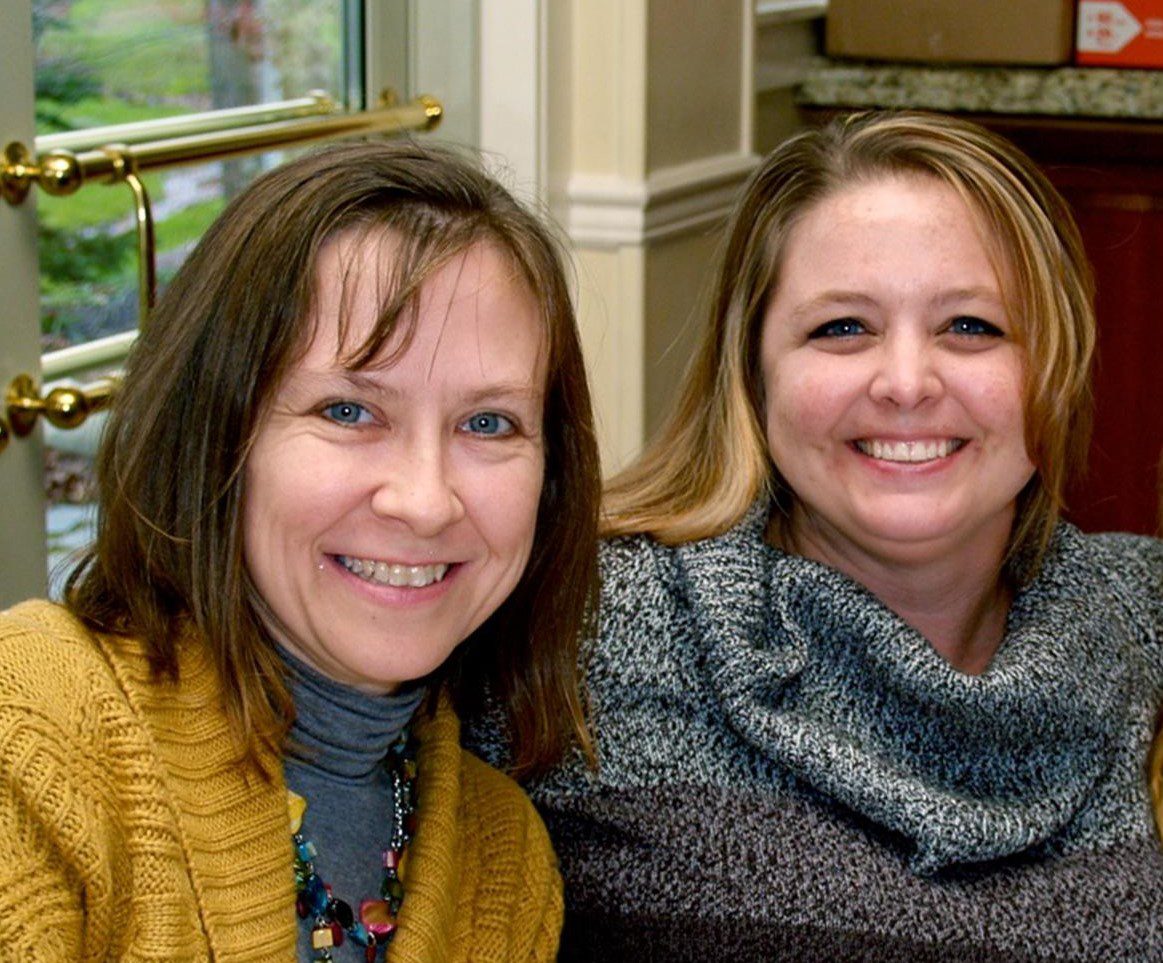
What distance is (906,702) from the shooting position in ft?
5.44

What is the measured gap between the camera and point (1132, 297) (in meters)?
3.28

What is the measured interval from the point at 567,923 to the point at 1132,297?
2.00 metres

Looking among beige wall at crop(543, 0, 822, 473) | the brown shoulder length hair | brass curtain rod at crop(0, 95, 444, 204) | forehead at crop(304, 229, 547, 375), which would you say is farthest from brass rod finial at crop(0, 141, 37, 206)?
beige wall at crop(543, 0, 822, 473)

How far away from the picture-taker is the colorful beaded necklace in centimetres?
130

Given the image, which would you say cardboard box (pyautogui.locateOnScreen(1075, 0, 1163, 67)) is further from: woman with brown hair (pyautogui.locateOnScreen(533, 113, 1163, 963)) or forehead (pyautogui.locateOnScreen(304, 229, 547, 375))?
forehead (pyautogui.locateOnScreen(304, 229, 547, 375))

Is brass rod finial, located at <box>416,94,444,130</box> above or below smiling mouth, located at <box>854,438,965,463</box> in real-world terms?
above

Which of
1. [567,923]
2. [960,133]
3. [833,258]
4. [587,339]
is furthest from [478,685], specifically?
[587,339]

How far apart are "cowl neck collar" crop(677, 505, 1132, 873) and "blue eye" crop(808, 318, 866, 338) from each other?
18 centimetres

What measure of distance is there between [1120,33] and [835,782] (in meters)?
1.95

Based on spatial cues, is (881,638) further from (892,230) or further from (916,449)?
(892,230)

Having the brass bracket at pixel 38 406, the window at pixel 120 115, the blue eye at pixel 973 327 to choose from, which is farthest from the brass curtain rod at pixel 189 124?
the blue eye at pixel 973 327

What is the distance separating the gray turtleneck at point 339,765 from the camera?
1.33 m

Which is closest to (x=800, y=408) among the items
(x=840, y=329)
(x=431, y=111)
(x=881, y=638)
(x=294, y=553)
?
(x=840, y=329)

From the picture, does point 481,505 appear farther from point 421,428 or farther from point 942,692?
point 942,692
